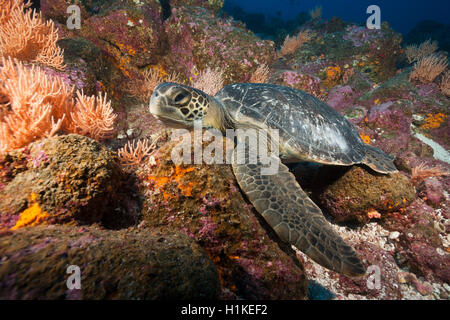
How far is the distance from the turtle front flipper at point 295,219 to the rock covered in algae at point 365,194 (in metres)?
1.19

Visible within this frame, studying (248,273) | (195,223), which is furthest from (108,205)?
(248,273)

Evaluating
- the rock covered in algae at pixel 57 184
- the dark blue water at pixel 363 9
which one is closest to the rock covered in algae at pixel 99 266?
the rock covered in algae at pixel 57 184

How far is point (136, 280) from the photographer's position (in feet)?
3.04

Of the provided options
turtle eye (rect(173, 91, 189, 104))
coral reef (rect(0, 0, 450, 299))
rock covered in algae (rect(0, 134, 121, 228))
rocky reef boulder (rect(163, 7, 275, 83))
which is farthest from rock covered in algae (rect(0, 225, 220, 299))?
rocky reef boulder (rect(163, 7, 275, 83))

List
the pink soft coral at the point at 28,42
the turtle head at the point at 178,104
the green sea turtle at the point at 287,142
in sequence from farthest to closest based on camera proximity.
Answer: the pink soft coral at the point at 28,42 → the turtle head at the point at 178,104 → the green sea turtle at the point at 287,142

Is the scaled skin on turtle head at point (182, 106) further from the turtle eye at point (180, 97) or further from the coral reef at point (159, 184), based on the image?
the coral reef at point (159, 184)

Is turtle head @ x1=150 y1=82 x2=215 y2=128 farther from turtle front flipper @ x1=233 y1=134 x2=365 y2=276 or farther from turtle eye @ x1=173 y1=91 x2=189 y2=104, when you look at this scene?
turtle front flipper @ x1=233 y1=134 x2=365 y2=276

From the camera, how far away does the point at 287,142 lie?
2.67 m

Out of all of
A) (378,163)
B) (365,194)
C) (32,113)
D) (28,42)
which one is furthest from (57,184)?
(378,163)

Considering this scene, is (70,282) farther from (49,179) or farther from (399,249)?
(399,249)

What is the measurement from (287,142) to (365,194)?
1.41 m

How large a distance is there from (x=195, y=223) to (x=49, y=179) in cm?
111

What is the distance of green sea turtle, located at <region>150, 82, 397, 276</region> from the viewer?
1.70m

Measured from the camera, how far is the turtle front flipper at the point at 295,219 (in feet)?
5.29
